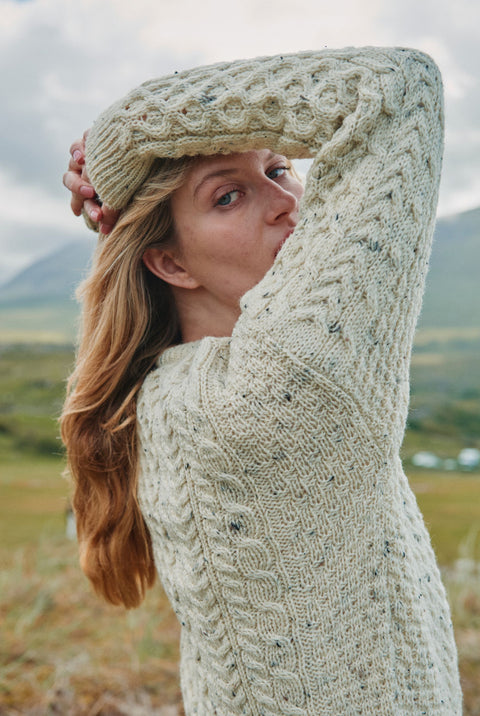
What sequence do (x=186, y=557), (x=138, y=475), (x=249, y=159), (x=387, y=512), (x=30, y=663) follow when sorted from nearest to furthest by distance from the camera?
(x=387, y=512)
(x=186, y=557)
(x=249, y=159)
(x=138, y=475)
(x=30, y=663)

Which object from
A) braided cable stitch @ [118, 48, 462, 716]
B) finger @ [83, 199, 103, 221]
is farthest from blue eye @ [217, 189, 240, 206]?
finger @ [83, 199, 103, 221]

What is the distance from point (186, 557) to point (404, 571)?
532 millimetres

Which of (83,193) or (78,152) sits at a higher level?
(78,152)

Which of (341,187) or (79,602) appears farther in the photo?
(79,602)

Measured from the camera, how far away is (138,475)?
5.81ft

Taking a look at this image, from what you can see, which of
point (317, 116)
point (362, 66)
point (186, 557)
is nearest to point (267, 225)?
point (317, 116)

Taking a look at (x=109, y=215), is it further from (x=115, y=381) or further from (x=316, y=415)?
(x=316, y=415)

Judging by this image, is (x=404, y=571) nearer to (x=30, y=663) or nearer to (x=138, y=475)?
(x=138, y=475)

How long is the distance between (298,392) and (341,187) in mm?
471

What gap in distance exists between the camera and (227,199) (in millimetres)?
1657

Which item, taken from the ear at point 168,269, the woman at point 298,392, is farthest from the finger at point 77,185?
the ear at point 168,269

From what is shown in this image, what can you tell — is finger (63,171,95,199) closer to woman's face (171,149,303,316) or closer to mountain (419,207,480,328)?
woman's face (171,149,303,316)

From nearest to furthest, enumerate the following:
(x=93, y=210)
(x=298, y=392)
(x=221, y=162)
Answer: (x=298, y=392) < (x=221, y=162) < (x=93, y=210)

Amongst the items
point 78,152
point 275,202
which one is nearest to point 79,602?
point 78,152
